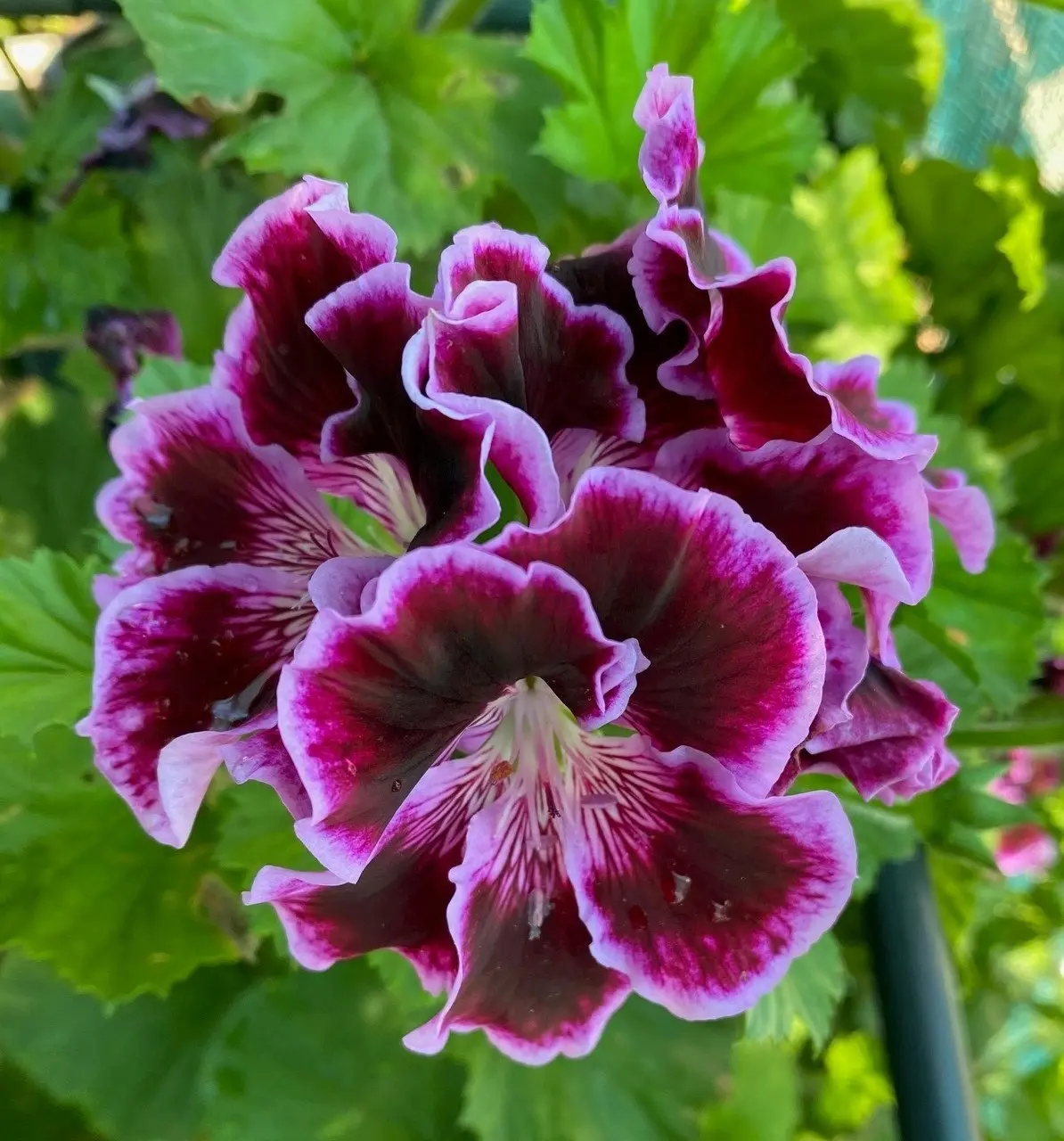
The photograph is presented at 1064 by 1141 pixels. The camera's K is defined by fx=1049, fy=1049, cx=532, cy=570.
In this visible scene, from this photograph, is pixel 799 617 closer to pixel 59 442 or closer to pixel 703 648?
pixel 703 648

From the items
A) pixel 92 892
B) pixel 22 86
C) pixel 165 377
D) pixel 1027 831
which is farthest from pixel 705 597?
pixel 1027 831

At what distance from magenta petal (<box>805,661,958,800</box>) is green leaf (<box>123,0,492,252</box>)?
14.4 inches

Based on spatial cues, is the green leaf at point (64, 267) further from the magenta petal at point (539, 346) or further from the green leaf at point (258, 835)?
the magenta petal at point (539, 346)

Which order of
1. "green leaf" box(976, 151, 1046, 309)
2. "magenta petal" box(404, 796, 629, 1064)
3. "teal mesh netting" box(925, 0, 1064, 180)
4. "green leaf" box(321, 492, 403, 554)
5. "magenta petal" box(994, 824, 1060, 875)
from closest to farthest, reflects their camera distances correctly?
"magenta petal" box(404, 796, 629, 1064), "green leaf" box(321, 492, 403, 554), "green leaf" box(976, 151, 1046, 309), "teal mesh netting" box(925, 0, 1064, 180), "magenta petal" box(994, 824, 1060, 875)

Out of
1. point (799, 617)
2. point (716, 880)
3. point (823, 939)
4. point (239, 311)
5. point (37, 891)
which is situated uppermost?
point (239, 311)

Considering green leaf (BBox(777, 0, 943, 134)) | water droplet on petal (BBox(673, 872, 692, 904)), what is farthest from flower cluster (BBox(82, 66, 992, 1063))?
green leaf (BBox(777, 0, 943, 134))

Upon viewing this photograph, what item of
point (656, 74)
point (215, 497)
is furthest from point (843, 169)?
point (215, 497)

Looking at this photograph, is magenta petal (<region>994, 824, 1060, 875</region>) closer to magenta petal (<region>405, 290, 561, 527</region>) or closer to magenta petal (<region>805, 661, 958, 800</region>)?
magenta petal (<region>805, 661, 958, 800</region>)

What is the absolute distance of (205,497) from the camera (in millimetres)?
444

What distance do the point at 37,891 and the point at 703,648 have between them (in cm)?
53

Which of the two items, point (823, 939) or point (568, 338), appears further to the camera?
point (823, 939)

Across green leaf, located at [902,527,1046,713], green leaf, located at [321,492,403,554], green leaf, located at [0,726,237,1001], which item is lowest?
green leaf, located at [902,527,1046,713]

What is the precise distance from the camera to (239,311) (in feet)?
1.32

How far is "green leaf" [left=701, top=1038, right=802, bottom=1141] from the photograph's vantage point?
2.93ft
